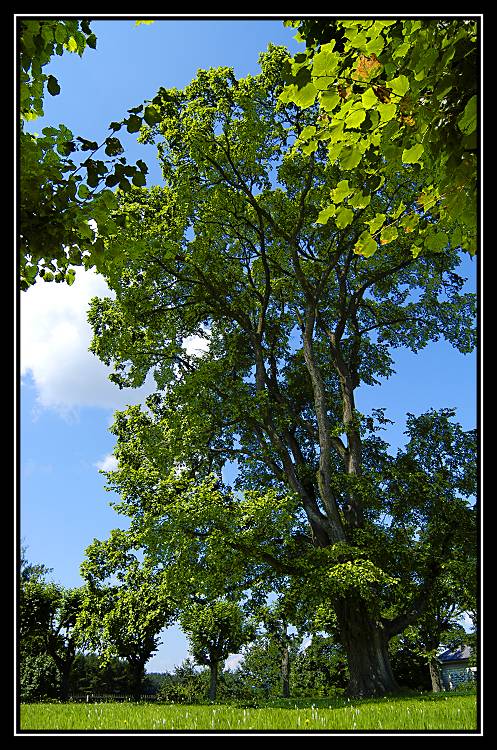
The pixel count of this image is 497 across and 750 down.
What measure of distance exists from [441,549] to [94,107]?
50.8 feet

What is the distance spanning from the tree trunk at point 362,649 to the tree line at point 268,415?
0.17 ft

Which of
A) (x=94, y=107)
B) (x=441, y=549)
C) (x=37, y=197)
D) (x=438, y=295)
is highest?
(x=438, y=295)

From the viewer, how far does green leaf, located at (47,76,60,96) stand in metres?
4.94

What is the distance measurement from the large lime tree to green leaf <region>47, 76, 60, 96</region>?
382 inches

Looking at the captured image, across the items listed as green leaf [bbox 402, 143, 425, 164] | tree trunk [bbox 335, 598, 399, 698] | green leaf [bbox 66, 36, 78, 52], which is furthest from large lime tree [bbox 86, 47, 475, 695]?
green leaf [bbox 402, 143, 425, 164]

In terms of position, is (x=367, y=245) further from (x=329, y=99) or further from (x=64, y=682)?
(x=64, y=682)

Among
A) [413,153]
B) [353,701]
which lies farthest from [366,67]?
[353,701]

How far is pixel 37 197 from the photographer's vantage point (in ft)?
16.5

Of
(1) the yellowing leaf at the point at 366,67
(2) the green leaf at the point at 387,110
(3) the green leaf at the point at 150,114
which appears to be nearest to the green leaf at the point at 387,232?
(2) the green leaf at the point at 387,110

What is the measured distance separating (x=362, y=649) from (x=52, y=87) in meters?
15.5

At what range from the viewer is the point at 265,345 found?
20.7 meters

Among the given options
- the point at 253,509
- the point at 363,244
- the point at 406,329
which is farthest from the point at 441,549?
the point at 363,244
